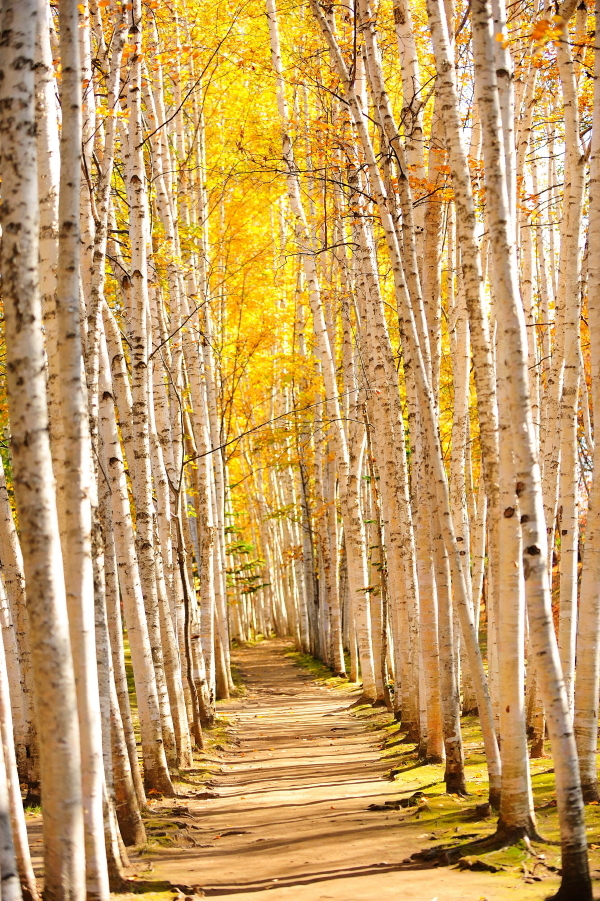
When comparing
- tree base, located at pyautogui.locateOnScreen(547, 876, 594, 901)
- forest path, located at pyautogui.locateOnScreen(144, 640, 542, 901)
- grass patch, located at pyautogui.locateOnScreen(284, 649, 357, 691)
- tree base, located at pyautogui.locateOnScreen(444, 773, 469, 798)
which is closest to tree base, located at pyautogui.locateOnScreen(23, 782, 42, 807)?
forest path, located at pyautogui.locateOnScreen(144, 640, 542, 901)

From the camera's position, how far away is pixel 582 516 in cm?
2042

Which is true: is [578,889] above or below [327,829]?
above

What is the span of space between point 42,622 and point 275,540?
2786 cm

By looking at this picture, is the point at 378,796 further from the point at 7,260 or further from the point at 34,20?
the point at 34,20

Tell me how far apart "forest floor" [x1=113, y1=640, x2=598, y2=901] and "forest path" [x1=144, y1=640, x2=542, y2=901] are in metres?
0.01

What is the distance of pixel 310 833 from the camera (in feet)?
22.9

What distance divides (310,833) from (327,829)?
0.14 meters

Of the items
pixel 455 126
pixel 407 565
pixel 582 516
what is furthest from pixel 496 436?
pixel 582 516

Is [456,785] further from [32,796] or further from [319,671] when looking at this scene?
[319,671]

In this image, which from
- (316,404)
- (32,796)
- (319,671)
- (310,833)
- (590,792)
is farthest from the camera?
(319,671)

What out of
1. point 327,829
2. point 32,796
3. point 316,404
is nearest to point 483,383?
point 316,404

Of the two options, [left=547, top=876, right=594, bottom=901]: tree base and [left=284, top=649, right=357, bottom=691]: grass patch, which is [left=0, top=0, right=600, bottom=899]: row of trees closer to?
[left=547, top=876, right=594, bottom=901]: tree base

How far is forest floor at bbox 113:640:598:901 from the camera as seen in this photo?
5.29 m

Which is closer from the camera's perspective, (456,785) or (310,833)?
(310,833)
